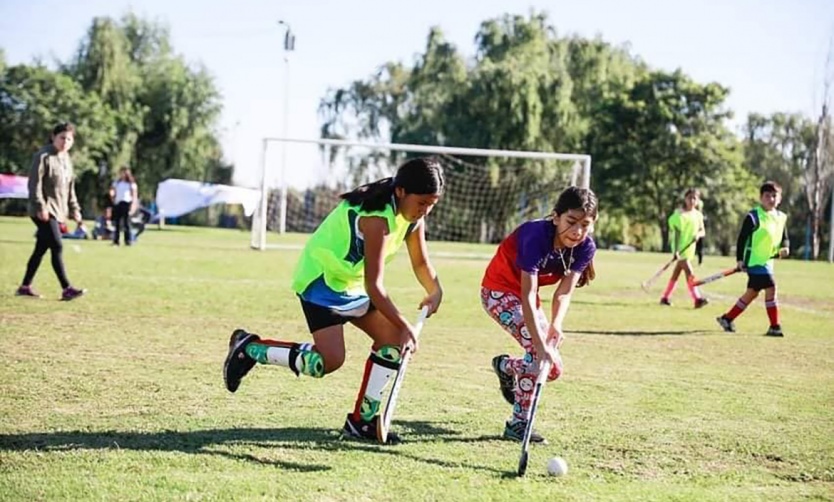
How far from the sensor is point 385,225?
5691 millimetres

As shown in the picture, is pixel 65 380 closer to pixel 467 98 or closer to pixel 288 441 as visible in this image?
pixel 288 441

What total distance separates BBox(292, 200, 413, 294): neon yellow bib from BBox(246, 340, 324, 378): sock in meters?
0.38

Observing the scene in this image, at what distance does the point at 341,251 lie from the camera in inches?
233

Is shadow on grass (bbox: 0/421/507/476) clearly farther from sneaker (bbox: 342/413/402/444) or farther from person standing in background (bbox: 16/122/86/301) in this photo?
person standing in background (bbox: 16/122/86/301)

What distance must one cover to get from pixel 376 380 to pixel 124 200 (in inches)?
868

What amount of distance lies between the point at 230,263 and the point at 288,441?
16667mm

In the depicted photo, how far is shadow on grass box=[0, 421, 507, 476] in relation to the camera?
211 inches

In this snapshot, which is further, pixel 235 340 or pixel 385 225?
pixel 235 340

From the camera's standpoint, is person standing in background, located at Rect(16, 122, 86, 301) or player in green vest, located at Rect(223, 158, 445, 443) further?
person standing in background, located at Rect(16, 122, 86, 301)

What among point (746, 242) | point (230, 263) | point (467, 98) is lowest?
point (230, 263)

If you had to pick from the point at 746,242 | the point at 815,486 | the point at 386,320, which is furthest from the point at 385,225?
the point at 746,242

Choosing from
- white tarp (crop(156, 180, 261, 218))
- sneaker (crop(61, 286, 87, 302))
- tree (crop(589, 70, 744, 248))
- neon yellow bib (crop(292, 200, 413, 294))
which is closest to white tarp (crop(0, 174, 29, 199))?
white tarp (crop(156, 180, 261, 218))

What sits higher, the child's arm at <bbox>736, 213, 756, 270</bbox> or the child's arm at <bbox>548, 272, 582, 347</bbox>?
the child's arm at <bbox>736, 213, 756, 270</bbox>

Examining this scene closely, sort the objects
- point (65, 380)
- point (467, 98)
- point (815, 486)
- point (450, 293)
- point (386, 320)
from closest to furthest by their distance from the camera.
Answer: point (815, 486)
point (386, 320)
point (65, 380)
point (450, 293)
point (467, 98)
